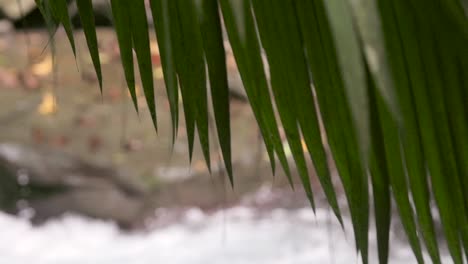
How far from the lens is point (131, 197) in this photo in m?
3.67

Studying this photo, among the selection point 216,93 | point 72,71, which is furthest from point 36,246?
point 216,93

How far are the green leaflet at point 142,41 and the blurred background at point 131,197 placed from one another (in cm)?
255

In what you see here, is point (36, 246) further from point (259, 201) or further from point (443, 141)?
point (443, 141)

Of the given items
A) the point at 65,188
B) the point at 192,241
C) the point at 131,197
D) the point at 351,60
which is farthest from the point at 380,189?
the point at 65,188

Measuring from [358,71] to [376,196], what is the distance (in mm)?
134

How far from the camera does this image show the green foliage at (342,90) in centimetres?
Answer: 44

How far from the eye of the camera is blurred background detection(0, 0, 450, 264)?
332 cm

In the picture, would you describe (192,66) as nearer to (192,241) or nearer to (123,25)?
(123,25)

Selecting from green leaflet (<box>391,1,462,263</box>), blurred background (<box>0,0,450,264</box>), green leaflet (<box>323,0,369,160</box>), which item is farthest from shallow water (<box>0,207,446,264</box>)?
green leaflet (<box>323,0,369,160</box>)

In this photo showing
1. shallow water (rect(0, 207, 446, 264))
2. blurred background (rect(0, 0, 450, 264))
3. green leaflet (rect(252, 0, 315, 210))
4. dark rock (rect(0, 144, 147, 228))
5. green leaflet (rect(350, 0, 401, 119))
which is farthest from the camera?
dark rock (rect(0, 144, 147, 228))

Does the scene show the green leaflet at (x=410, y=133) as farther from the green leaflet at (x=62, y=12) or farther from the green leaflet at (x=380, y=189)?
the green leaflet at (x=62, y=12)

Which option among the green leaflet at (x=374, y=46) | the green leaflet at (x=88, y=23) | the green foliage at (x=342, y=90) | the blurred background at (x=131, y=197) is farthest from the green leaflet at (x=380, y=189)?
the blurred background at (x=131, y=197)

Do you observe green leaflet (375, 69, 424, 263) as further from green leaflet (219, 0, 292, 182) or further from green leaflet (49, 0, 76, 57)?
green leaflet (49, 0, 76, 57)

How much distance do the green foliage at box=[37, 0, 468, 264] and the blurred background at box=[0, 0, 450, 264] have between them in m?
2.57
